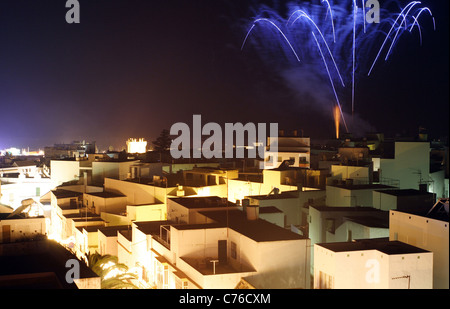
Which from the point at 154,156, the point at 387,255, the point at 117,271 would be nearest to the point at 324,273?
the point at 387,255

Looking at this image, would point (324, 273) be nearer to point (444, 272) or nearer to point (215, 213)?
point (444, 272)

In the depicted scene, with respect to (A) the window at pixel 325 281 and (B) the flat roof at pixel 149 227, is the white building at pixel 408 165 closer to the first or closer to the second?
(B) the flat roof at pixel 149 227

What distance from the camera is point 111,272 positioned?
43.4 ft

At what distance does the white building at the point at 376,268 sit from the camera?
25.7 ft

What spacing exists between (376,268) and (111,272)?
7.89 meters

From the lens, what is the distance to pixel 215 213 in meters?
13.2

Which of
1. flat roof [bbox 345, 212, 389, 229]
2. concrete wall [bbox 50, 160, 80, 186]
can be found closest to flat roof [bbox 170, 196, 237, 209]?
flat roof [bbox 345, 212, 389, 229]

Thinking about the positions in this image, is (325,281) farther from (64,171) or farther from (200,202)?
(64,171)

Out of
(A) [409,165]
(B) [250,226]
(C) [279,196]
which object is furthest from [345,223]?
(A) [409,165]

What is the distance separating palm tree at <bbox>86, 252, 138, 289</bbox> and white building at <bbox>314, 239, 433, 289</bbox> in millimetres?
5969

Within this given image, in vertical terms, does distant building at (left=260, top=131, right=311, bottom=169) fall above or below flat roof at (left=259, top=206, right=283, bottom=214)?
above

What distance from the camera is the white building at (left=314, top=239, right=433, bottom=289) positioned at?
25.7ft

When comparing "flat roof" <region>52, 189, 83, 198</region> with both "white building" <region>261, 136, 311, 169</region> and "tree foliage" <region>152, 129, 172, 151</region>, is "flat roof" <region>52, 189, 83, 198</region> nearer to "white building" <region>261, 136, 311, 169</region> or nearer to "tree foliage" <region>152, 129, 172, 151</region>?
"white building" <region>261, 136, 311, 169</region>
